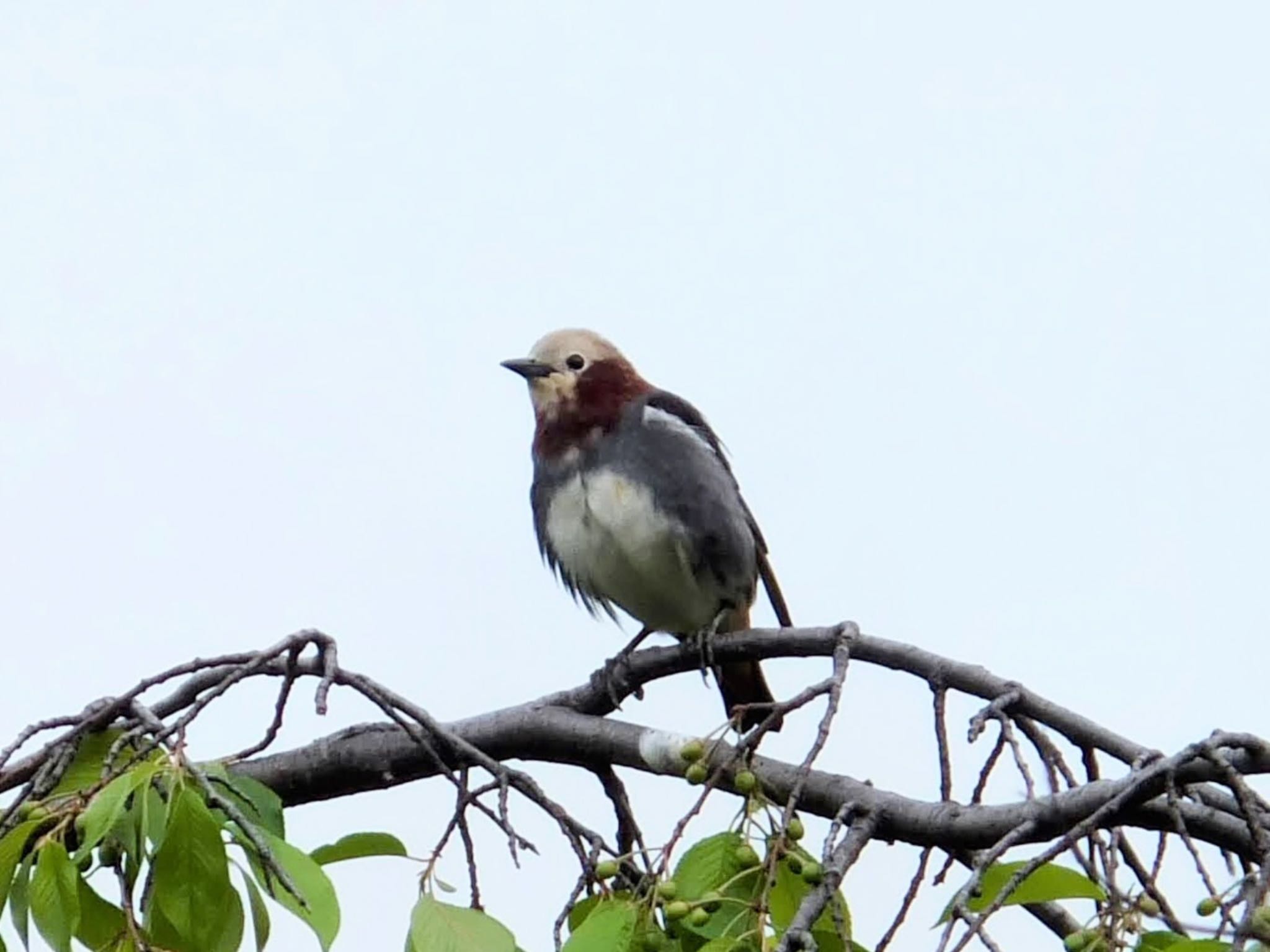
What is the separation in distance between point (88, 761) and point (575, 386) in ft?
12.8

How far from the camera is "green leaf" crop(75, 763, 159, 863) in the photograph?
2.56 m

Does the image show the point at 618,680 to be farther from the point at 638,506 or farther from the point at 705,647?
the point at 638,506

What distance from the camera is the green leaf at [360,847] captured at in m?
3.02

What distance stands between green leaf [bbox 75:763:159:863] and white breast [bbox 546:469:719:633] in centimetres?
375

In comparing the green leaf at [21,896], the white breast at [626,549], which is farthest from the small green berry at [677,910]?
the white breast at [626,549]

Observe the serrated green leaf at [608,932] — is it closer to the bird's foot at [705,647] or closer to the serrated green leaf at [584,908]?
the serrated green leaf at [584,908]

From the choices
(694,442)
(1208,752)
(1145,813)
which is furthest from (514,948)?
(694,442)

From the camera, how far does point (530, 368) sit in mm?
7117

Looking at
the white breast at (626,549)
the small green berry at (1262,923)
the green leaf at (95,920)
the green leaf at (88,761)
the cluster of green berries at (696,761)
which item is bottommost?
the green leaf at (95,920)

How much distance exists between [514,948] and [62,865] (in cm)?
61

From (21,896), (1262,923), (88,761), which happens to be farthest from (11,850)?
(1262,923)

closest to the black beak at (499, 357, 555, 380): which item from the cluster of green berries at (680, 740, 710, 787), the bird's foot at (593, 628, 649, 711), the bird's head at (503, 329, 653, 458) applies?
the bird's head at (503, 329, 653, 458)

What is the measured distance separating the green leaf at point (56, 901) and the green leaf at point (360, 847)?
46 centimetres

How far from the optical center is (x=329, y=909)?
2.61 m
